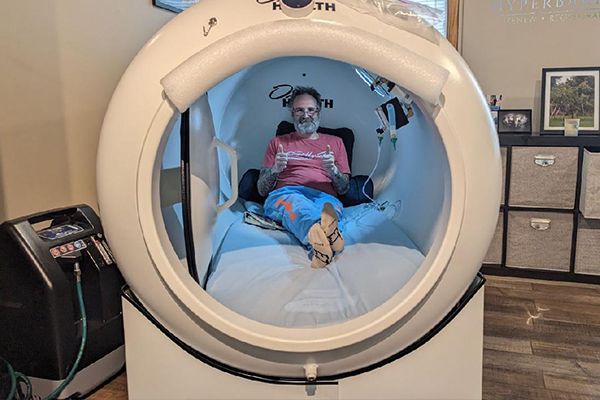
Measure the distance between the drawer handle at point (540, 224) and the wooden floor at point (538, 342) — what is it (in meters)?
0.24

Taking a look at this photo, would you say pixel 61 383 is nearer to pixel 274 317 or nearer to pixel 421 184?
pixel 274 317

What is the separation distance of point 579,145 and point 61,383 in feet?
6.99

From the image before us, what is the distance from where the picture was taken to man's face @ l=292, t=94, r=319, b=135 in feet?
6.41

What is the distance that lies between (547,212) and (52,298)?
202 cm

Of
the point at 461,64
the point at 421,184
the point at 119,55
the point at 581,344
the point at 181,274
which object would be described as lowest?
the point at 581,344

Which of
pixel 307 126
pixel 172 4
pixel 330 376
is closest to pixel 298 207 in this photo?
pixel 307 126

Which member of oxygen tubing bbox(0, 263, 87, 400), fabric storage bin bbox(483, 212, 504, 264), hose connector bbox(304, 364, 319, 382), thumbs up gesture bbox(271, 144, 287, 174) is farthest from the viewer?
fabric storage bin bbox(483, 212, 504, 264)

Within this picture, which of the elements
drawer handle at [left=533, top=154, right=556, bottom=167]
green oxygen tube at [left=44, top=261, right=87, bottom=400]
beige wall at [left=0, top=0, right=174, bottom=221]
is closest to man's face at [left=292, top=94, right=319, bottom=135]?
beige wall at [left=0, top=0, right=174, bottom=221]

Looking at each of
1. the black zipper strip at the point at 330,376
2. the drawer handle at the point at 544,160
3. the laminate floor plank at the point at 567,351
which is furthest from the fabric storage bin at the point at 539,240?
the black zipper strip at the point at 330,376

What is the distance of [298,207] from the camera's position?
181 centimetres

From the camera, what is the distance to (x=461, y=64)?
113 centimetres

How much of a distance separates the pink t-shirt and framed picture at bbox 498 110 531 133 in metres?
0.98

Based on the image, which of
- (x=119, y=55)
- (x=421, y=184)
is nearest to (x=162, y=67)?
(x=421, y=184)

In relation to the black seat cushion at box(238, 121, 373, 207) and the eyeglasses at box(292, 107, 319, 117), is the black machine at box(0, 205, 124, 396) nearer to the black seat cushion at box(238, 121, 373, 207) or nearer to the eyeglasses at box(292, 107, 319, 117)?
the black seat cushion at box(238, 121, 373, 207)
